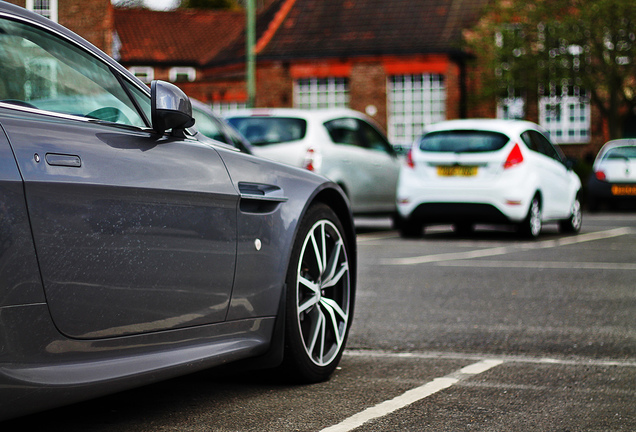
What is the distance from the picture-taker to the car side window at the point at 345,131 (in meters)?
14.4

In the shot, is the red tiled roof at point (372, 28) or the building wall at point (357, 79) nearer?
the building wall at point (357, 79)

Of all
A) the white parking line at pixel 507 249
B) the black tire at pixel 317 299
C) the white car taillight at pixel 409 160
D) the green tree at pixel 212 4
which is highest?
the green tree at pixel 212 4

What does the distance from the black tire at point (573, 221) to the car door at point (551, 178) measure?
0.25 metres

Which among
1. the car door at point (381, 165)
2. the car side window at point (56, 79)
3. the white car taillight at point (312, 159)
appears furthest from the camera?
the car door at point (381, 165)

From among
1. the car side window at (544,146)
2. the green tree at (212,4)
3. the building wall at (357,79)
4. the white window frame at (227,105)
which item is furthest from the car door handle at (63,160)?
the green tree at (212,4)

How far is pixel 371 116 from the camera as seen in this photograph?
128 feet

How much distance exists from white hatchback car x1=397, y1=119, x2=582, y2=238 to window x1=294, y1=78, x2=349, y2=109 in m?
24.8

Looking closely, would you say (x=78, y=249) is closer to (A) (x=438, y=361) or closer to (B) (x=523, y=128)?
(A) (x=438, y=361)

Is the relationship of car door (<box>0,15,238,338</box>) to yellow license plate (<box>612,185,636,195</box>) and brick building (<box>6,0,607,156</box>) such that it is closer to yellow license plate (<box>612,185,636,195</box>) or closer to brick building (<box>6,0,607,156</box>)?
yellow license plate (<box>612,185,636,195</box>)

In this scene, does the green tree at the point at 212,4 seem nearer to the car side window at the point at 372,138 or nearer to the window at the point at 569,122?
the window at the point at 569,122

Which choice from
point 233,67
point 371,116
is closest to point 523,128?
point 371,116

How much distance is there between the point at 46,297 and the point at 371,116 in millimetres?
36226

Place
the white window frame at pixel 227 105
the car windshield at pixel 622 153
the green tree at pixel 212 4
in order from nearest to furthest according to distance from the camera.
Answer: the car windshield at pixel 622 153
the white window frame at pixel 227 105
the green tree at pixel 212 4

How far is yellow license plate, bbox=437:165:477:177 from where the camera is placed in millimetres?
13820
